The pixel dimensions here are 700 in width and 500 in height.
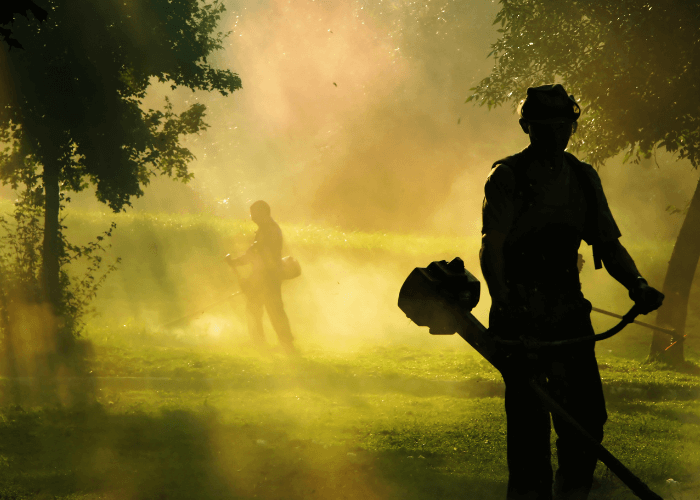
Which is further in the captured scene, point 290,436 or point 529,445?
point 290,436

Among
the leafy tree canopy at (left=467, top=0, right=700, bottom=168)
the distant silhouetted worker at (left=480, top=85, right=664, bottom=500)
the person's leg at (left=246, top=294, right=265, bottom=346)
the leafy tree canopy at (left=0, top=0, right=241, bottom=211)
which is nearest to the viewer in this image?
the distant silhouetted worker at (left=480, top=85, right=664, bottom=500)

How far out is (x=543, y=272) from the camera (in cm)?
362

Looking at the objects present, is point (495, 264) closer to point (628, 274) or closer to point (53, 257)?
point (628, 274)

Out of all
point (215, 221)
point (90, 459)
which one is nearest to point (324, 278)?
point (215, 221)

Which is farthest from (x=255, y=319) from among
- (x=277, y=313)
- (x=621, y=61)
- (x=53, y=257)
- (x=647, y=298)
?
(x=647, y=298)

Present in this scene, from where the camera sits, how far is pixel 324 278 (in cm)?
1869

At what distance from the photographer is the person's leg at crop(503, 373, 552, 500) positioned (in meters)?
3.61

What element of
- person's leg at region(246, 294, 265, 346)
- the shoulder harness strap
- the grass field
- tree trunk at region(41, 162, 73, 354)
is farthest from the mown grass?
the shoulder harness strap

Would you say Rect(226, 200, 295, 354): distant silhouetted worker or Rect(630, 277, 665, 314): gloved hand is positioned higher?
Rect(226, 200, 295, 354): distant silhouetted worker

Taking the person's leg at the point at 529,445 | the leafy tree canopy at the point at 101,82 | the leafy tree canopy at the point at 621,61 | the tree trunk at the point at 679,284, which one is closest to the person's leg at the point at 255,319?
the leafy tree canopy at the point at 101,82

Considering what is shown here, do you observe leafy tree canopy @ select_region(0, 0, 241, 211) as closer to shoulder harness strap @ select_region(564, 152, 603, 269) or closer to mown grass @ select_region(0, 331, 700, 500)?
mown grass @ select_region(0, 331, 700, 500)

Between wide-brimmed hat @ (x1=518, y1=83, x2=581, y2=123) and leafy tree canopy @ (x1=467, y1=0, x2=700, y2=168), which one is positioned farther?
leafy tree canopy @ (x1=467, y1=0, x2=700, y2=168)

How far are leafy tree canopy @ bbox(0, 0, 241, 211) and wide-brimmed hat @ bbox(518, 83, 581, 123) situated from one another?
7147 millimetres

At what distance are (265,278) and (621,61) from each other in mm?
6768
